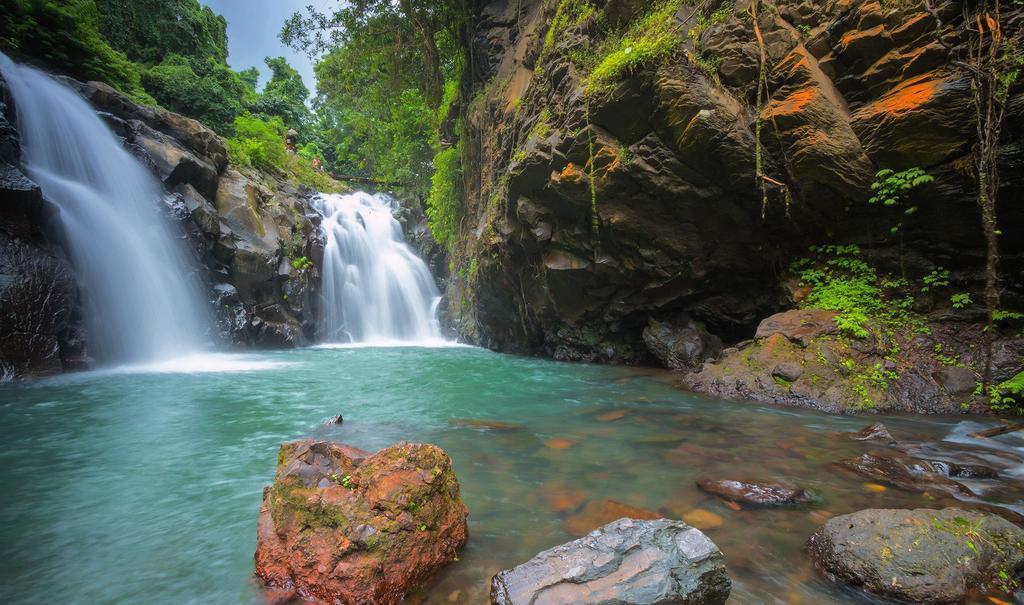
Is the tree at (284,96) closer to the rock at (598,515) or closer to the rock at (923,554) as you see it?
the rock at (598,515)

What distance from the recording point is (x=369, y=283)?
18.8 metres

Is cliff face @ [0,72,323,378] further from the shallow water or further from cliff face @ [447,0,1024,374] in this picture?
cliff face @ [447,0,1024,374]

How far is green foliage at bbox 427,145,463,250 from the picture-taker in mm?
15594

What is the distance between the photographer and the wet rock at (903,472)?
339cm

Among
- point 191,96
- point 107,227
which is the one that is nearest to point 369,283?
point 107,227

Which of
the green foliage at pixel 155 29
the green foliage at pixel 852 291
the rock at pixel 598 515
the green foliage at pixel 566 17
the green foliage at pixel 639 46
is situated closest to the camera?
the rock at pixel 598 515

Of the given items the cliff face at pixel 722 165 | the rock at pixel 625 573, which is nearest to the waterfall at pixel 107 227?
the cliff face at pixel 722 165

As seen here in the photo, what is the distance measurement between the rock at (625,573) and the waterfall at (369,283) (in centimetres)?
1617

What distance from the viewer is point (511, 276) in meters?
11.7

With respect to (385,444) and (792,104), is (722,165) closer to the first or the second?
(792,104)

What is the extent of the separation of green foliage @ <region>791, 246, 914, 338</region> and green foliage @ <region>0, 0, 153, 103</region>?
19662mm

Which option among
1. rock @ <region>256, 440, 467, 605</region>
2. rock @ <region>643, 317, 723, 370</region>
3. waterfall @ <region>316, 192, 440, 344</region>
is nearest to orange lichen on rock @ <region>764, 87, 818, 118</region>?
rock @ <region>643, 317, 723, 370</region>

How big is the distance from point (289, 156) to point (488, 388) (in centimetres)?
1777

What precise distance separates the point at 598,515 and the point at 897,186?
6.67 m
